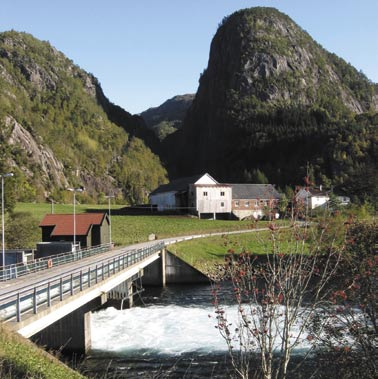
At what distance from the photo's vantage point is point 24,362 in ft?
41.2

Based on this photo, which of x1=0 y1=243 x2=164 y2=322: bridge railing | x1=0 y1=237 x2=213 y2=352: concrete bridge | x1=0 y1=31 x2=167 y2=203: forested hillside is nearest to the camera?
x1=0 y1=243 x2=164 y2=322: bridge railing

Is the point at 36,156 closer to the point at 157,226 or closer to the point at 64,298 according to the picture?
the point at 157,226

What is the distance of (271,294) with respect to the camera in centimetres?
921

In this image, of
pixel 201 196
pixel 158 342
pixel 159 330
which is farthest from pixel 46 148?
pixel 158 342

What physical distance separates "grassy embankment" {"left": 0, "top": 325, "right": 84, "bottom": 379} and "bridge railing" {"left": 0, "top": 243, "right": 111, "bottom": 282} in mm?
14068

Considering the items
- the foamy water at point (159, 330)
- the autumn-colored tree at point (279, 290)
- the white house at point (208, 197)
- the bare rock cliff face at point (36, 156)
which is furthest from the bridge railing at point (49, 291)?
the bare rock cliff face at point (36, 156)

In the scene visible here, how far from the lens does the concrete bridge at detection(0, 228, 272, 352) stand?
17523 mm

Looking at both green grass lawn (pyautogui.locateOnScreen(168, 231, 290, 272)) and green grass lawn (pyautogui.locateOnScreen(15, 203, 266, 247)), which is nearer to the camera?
green grass lawn (pyautogui.locateOnScreen(168, 231, 290, 272))

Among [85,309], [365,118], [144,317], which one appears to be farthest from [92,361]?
[365,118]

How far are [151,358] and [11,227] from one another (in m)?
33.1

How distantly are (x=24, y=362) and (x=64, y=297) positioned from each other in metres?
8.84

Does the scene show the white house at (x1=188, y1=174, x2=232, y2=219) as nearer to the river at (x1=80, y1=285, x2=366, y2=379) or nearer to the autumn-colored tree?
the river at (x1=80, y1=285, x2=366, y2=379)

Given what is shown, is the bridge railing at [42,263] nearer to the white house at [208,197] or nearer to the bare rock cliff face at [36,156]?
the white house at [208,197]

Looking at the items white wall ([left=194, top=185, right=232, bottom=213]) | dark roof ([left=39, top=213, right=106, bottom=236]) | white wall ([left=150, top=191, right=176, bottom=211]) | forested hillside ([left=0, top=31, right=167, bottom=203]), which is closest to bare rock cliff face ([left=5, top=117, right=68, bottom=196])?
forested hillside ([left=0, top=31, right=167, bottom=203])
